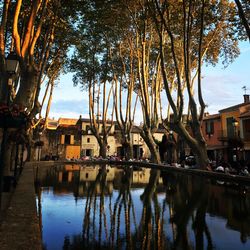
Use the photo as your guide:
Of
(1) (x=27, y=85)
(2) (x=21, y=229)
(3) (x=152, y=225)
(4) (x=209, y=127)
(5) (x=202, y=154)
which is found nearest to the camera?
(2) (x=21, y=229)

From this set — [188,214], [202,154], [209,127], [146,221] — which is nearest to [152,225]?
[146,221]

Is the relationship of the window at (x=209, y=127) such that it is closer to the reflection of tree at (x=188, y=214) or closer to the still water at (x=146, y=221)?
the reflection of tree at (x=188, y=214)

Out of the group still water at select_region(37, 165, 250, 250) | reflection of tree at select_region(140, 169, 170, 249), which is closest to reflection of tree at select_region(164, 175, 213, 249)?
still water at select_region(37, 165, 250, 250)

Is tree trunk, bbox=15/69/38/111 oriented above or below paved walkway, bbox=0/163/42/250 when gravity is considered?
above

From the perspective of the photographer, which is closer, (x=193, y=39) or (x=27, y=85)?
(x=27, y=85)

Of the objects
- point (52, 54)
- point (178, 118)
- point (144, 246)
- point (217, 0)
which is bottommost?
point (144, 246)

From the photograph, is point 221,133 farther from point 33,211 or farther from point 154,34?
point 33,211

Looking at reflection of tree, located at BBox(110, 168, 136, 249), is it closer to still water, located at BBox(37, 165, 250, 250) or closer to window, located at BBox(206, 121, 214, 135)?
still water, located at BBox(37, 165, 250, 250)

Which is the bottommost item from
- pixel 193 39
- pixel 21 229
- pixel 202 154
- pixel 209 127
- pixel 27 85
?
pixel 21 229

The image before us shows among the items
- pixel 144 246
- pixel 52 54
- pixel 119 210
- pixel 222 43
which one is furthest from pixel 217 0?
pixel 144 246

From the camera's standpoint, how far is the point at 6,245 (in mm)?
3553

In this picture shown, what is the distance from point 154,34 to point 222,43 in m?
5.98

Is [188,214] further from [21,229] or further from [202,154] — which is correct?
[202,154]

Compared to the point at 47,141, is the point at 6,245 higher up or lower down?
lower down
